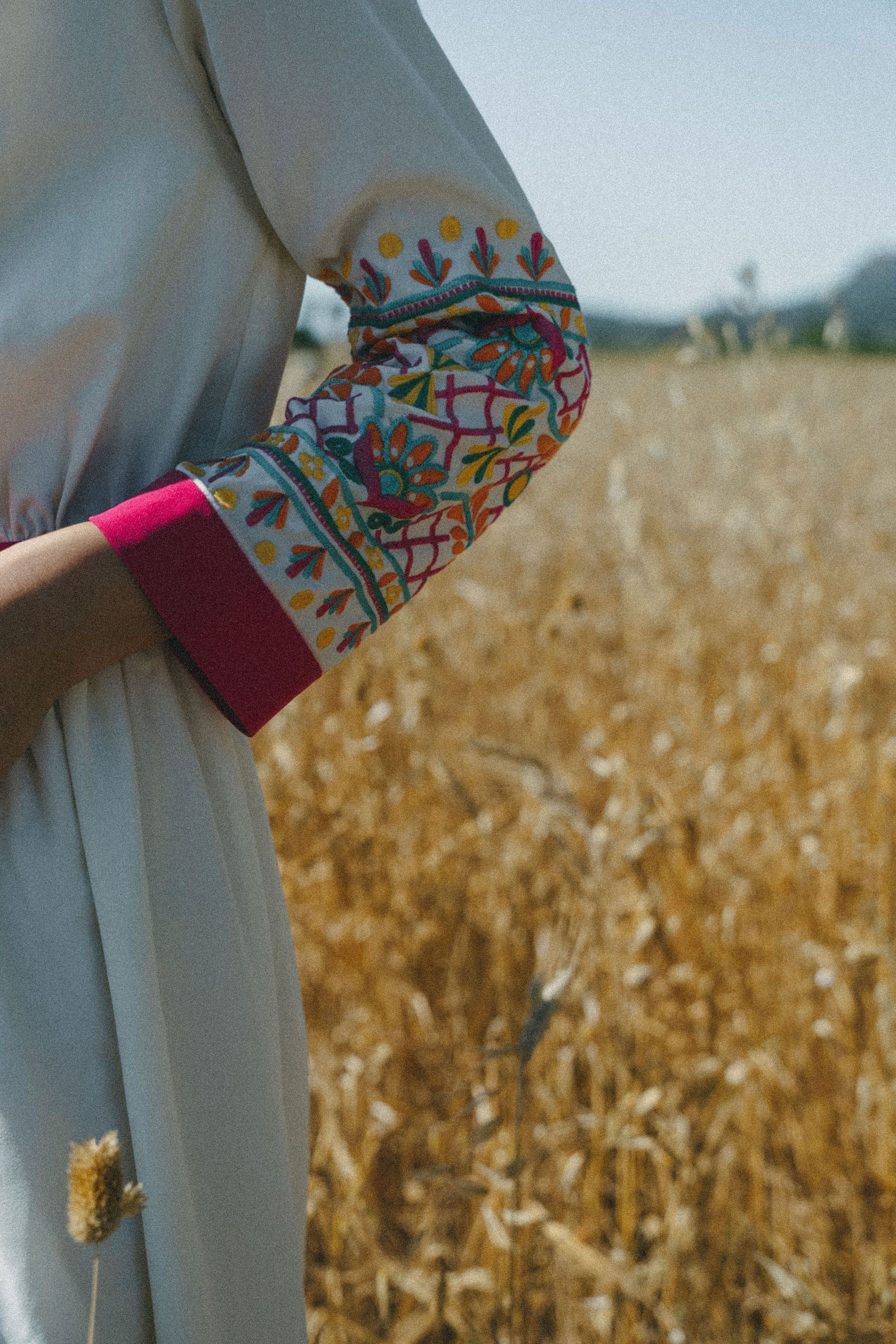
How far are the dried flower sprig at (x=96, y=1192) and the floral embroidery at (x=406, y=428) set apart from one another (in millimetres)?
232

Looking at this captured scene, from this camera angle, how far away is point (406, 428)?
1.58 feet

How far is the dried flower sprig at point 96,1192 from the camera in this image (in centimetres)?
37

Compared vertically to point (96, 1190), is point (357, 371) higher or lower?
higher

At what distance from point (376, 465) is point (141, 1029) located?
0.27 metres

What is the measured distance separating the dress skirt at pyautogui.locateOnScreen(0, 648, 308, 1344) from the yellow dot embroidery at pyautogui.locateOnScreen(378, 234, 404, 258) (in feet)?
0.71

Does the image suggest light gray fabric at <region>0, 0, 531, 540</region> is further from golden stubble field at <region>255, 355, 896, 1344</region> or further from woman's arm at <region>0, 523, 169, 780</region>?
golden stubble field at <region>255, 355, 896, 1344</region>

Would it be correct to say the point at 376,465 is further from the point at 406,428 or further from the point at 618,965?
the point at 618,965

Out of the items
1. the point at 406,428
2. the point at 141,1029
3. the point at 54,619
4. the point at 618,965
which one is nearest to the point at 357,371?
the point at 406,428

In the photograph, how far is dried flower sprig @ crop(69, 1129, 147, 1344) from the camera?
1.23 feet

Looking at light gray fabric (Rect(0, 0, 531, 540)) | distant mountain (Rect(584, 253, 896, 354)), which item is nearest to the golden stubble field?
distant mountain (Rect(584, 253, 896, 354))

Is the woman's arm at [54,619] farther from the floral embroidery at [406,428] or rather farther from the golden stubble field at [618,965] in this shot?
the golden stubble field at [618,965]

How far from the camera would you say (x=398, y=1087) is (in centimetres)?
136

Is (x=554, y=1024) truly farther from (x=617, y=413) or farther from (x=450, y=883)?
(x=617, y=413)

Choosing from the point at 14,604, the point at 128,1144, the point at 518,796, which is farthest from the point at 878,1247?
the point at 14,604
